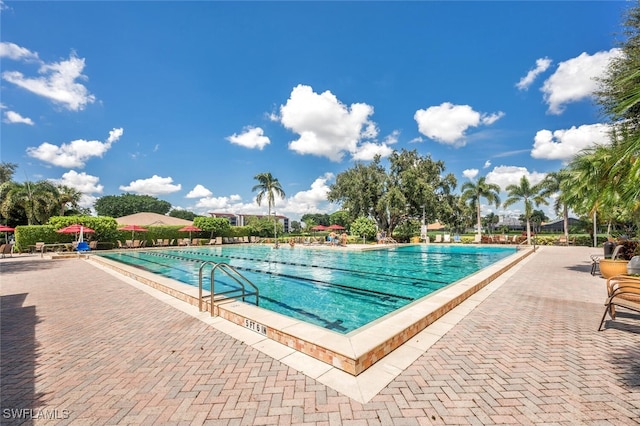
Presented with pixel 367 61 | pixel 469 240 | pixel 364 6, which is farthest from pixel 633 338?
pixel 469 240

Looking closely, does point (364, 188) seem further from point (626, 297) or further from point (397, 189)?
point (626, 297)

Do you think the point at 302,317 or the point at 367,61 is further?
the point at 367,61

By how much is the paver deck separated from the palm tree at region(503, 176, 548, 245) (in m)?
26.9

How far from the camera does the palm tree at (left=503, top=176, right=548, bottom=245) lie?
85.1ft

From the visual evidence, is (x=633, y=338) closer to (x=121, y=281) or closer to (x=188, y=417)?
(x=188, y=417)

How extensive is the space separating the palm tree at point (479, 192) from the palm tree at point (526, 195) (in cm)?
274

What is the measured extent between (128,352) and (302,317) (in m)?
3.53

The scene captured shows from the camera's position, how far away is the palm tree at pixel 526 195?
26.0m

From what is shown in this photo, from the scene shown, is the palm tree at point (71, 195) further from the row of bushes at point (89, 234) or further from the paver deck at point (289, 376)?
the paver deck at point (289, 376)

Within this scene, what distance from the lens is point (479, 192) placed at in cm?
3008

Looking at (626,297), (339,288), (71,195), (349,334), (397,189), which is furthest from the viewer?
(71,195)

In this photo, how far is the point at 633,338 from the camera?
3.65 m

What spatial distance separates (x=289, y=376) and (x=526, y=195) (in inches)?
1283

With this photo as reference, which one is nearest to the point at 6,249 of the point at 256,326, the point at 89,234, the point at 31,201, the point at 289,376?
the point at 89,234
